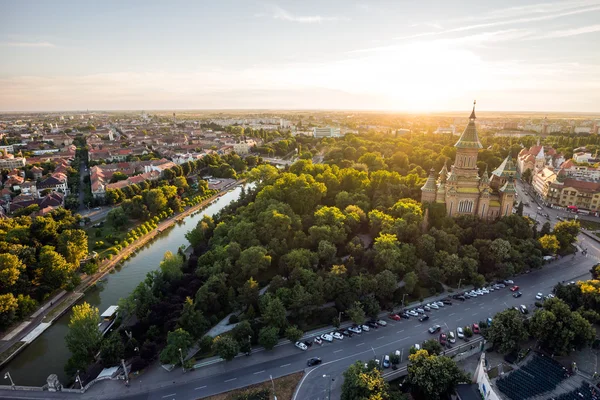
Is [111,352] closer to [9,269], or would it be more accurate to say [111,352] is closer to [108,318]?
[108,318]

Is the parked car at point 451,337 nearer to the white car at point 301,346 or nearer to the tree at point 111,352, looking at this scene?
the white car at point 301,346

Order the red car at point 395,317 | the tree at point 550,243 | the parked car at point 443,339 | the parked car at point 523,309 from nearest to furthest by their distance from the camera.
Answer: the parked car at point 443,339 → the red car at point 395,317 → the parked car at point 523,309 → the tree at point 550,243

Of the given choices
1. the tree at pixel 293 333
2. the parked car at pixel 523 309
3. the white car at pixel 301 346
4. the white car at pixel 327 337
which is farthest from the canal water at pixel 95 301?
the parked car at pixel 523 309

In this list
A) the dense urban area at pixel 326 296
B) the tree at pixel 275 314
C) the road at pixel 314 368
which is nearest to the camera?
the road at pixel 314 368

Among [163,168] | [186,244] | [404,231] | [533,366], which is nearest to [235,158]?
[163,168]

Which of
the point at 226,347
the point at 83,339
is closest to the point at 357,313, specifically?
the point at 226,347

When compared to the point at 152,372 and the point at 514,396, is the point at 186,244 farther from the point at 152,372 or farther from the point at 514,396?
the point at 514,396
